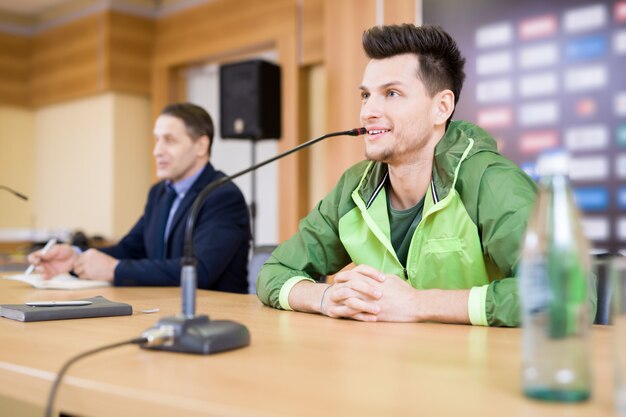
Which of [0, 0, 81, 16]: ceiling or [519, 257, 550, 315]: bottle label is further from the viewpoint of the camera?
[0, 0, 81, 16]: ceiling

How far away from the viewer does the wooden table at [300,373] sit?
28.1 inches

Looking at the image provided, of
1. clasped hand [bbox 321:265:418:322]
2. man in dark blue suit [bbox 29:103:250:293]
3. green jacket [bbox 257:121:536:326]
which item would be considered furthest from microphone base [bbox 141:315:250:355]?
man in dark blue suit [bbox 29:103:250:293]

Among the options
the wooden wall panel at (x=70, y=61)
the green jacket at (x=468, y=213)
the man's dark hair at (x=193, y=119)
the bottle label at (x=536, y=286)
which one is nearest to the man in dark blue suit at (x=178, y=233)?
the man's dark hair at (x=193, y=119)

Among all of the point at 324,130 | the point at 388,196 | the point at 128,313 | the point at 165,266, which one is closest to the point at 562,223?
the point at 128,313

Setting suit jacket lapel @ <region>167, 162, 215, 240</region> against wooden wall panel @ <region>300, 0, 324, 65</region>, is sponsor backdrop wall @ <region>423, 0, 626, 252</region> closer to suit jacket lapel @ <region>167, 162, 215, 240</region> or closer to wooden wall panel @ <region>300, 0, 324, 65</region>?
wooden wall panel @ <region>300, 0, 324, 65</region>

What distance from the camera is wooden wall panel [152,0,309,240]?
482cm

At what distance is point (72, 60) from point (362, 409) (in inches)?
242

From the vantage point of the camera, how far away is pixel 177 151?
2.75 metres

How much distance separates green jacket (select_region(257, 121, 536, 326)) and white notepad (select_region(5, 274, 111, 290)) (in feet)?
2.14

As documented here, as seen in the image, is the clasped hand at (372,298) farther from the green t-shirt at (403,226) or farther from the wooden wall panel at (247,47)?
the wooden wall panel at (247,47)

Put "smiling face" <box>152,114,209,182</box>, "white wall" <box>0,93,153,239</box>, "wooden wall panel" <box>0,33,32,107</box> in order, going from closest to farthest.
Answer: "smiling face" <box>152,114,209,182</box>, "white wall" <box>0,93,153,239</box>, "wooden wall panel" <box>0,33,32,107</box>

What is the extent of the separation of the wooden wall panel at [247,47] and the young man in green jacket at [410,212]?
2.97 metres

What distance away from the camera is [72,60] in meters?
6.23

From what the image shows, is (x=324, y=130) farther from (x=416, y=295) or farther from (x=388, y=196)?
(x=416, y=295)
